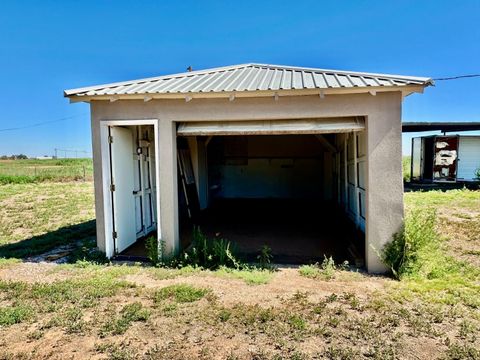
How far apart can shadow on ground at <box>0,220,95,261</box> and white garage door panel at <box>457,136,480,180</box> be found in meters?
16.2

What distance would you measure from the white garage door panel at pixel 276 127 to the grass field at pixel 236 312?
2288mm

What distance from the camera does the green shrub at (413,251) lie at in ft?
15.2

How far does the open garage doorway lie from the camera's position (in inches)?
224

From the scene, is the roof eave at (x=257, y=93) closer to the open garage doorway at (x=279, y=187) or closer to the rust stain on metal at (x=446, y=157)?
the open garage doorway at (x=279, y=187)

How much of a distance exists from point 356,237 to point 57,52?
29.6 m

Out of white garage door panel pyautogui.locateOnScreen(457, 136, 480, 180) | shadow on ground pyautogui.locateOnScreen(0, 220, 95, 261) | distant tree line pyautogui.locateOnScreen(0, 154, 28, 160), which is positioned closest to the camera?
shadow on ground pyautogui.locateOnScreen(0, 220, 95, 261)

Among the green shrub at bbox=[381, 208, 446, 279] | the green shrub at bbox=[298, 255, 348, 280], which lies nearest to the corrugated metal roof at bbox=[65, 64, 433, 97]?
the green shrub at bbox=[381, 208, 446, 279]

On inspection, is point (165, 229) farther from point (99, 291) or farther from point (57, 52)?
point (57, 52)

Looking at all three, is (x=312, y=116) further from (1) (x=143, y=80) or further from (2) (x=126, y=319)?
(2) (x=126, y=319)

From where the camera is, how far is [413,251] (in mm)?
4664

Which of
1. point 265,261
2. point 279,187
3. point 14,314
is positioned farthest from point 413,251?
point 279,187

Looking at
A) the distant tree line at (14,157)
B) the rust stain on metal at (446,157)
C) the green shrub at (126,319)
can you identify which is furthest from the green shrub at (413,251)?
the distant tree line at (14,157)

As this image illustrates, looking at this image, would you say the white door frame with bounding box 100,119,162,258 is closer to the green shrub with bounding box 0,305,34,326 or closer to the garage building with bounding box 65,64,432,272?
the garage building with bounding box 65,64,432,272

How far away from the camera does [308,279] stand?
15.1 feet
